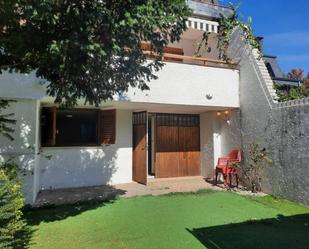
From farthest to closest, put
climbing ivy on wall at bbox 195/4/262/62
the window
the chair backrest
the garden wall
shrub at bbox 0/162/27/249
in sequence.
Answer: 1. climbing ivy on wall at bbox 195/4/262/62
2. the window
3. the chair backrest
4. the garden wall
5. shrub at bbox 0/162/27/249

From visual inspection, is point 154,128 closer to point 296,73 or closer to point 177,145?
point 177,145

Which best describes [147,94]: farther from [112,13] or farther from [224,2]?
[224,2]

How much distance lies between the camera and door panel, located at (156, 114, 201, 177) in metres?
21.4

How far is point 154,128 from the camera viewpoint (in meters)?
21.5

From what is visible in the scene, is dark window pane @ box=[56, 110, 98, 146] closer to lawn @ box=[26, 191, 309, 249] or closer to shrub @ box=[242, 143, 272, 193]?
lawn @ box=[26, 191, 309, 249]

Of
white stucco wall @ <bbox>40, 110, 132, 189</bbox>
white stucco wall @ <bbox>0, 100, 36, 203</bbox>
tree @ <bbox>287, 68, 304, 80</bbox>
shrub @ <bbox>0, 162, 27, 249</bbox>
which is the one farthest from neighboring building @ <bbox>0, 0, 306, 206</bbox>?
tree @ <bbox>287, 68, 304, 80</bbox>

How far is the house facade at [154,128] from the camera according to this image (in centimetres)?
1681

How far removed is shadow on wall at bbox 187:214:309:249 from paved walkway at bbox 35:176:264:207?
491 cm

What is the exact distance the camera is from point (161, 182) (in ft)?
64.5

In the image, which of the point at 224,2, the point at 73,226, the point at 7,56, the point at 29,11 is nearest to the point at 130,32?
the point at 29,11

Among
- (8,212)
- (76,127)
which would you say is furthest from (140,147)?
(8,212)

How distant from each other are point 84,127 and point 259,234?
12.5 meters

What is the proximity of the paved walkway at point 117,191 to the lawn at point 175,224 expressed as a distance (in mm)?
1285

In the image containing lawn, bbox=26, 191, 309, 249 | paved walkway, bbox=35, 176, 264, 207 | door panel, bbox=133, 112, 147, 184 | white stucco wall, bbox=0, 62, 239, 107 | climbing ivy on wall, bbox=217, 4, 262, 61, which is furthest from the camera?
climbing ivy on wall, bbox=217, 4, 262, 61
